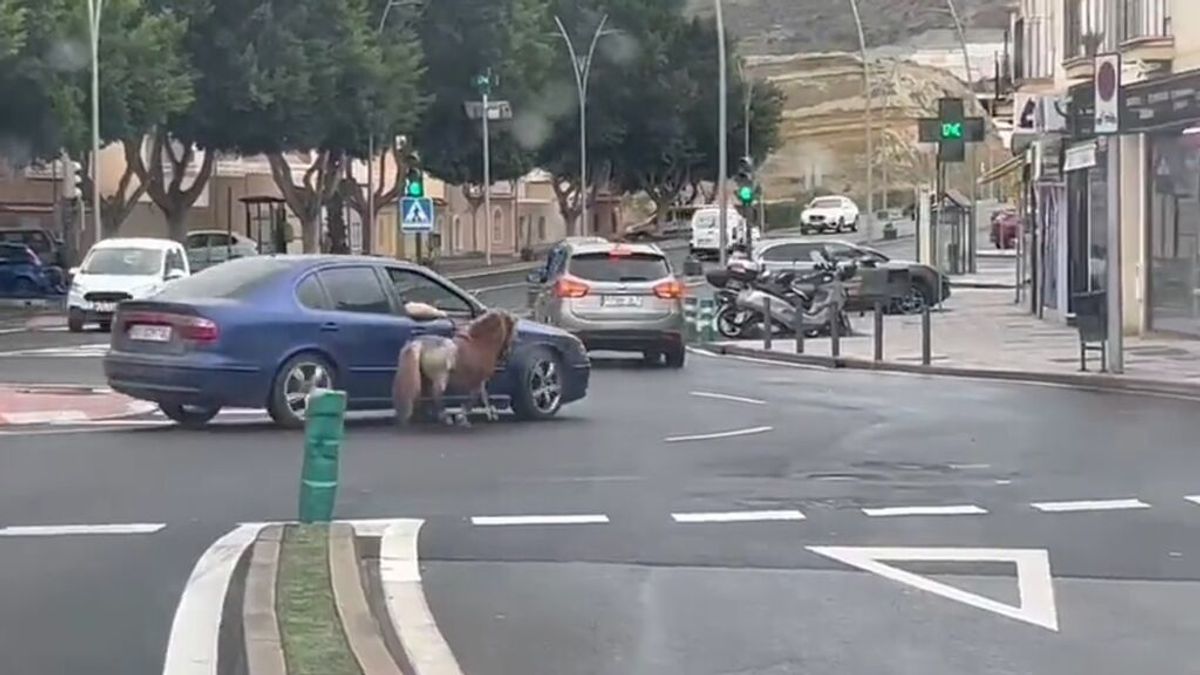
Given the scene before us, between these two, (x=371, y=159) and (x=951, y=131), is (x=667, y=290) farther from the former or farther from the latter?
(x=371, y=159)

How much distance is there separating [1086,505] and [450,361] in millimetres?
6286

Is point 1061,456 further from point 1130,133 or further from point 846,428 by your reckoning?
point 1130,133

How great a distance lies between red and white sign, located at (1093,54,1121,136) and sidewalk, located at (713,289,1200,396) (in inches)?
109

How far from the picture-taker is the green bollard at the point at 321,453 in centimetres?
973

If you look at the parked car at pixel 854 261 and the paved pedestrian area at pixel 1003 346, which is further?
the parked car at pixel 854 261

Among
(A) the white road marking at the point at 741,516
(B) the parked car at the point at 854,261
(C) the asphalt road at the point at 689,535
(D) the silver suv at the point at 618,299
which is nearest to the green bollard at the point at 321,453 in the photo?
(C) the asphalt road at the point at 689,535

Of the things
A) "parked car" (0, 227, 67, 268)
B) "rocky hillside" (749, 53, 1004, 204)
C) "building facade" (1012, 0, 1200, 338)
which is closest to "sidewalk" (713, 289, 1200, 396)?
"building facade" (1012, 0, 1200, 338)

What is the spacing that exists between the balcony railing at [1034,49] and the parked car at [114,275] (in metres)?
15.8

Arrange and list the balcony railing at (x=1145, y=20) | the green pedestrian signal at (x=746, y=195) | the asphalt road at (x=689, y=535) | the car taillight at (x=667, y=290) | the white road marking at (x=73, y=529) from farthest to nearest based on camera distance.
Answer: the green pedestrian signal at (x=746, y=195), the balcony railing at (x=1145, y=20), the car taillight at (x=667, y=290), the white road marking at (x=73, y=529), the asphalt road at (x=689, y=535)

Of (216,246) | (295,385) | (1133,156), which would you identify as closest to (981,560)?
(295,385)

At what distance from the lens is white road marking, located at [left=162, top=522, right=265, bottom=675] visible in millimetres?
7849

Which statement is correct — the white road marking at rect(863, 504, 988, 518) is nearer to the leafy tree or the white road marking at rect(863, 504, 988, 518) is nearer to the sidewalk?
the sidewalk

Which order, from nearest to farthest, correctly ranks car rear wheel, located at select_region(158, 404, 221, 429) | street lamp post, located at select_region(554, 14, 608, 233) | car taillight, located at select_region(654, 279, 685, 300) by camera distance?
car rear wheel, located at select_region(158, 404, 221, 429), car taillight, located at select_region(654, 279, 685, 300), street lamp post, located at select_region(554, 14, 608, 233)

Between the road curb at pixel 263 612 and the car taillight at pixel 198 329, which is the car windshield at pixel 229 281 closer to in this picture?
the car taillight at pixel 198 329
